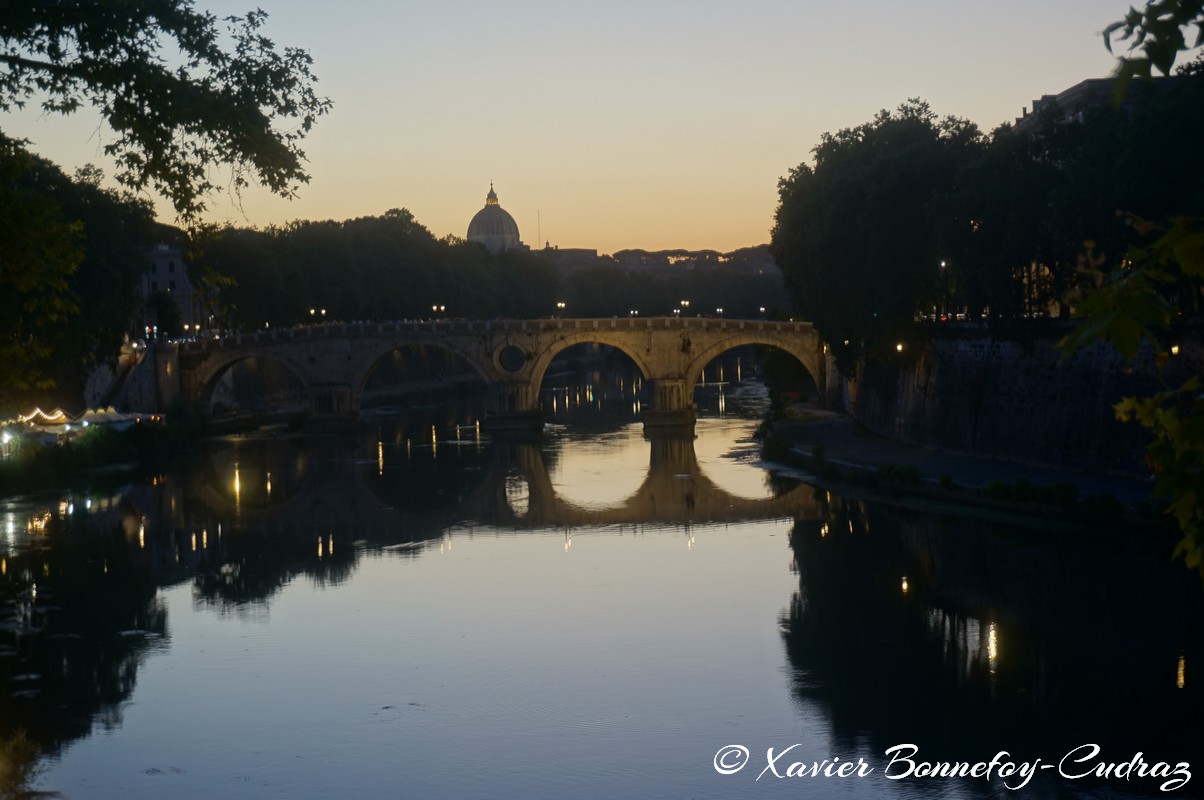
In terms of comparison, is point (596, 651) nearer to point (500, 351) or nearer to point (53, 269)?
point (53, 269)

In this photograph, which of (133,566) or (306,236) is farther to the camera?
(306,236)

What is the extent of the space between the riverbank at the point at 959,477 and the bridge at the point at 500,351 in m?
10.8

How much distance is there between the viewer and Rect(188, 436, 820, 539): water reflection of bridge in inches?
1341

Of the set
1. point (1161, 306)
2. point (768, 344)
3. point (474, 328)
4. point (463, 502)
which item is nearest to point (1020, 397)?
point (463, 502)

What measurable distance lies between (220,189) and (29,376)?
7.59ft

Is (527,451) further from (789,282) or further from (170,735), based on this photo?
(170,735)

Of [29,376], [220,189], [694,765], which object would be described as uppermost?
[220,189]

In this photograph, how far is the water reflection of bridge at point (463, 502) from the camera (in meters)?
34.1

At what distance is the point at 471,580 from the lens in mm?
26859

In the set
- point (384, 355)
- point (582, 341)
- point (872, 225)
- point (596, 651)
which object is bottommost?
point (596, 651)

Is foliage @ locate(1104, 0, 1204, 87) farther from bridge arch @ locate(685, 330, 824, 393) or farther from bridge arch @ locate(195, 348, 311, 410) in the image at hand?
bridge arch @ locate(195, 348, 311, 410)

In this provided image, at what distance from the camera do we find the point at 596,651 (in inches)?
829

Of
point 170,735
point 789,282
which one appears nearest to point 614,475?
point 789,282

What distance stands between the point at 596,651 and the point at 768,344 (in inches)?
1531
